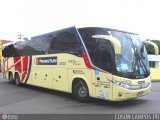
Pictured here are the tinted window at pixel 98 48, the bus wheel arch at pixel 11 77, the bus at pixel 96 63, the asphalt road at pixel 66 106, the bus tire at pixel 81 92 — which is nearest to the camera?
the asphalt road at pixel 66 106

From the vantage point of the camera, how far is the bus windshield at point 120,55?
11.7 m

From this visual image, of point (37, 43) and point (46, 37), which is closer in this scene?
point (46, 37)

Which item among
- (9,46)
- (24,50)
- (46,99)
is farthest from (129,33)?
(9,46)

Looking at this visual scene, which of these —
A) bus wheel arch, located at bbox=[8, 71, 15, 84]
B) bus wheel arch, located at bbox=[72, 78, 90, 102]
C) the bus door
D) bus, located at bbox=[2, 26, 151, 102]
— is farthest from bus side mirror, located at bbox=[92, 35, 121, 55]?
bus wheel arch, located at bbox=[8, 71, 15, 84]

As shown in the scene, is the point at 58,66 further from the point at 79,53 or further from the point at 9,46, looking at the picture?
the point at 9,46

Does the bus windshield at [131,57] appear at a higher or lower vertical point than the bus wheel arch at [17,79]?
higher

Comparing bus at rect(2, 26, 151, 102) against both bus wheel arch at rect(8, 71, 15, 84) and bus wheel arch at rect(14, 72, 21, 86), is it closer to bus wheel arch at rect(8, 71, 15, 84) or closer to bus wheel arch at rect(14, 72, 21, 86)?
bus wheel arch at rect(14, 72, 21, 86)

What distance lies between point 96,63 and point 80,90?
1575mm

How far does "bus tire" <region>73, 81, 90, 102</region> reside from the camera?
42.3 feet

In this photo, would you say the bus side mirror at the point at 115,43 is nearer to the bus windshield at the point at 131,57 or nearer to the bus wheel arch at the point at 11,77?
the bus windshield at the point at 131,57

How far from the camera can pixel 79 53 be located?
13086 millimetres

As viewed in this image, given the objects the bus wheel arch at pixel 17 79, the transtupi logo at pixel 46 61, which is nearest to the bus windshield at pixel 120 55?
the transtupi logo at pixel 46 61

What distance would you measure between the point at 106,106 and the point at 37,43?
21.9ft

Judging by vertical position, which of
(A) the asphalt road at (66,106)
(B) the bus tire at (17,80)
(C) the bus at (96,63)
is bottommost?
(A) the asphalt road at (66,106)
